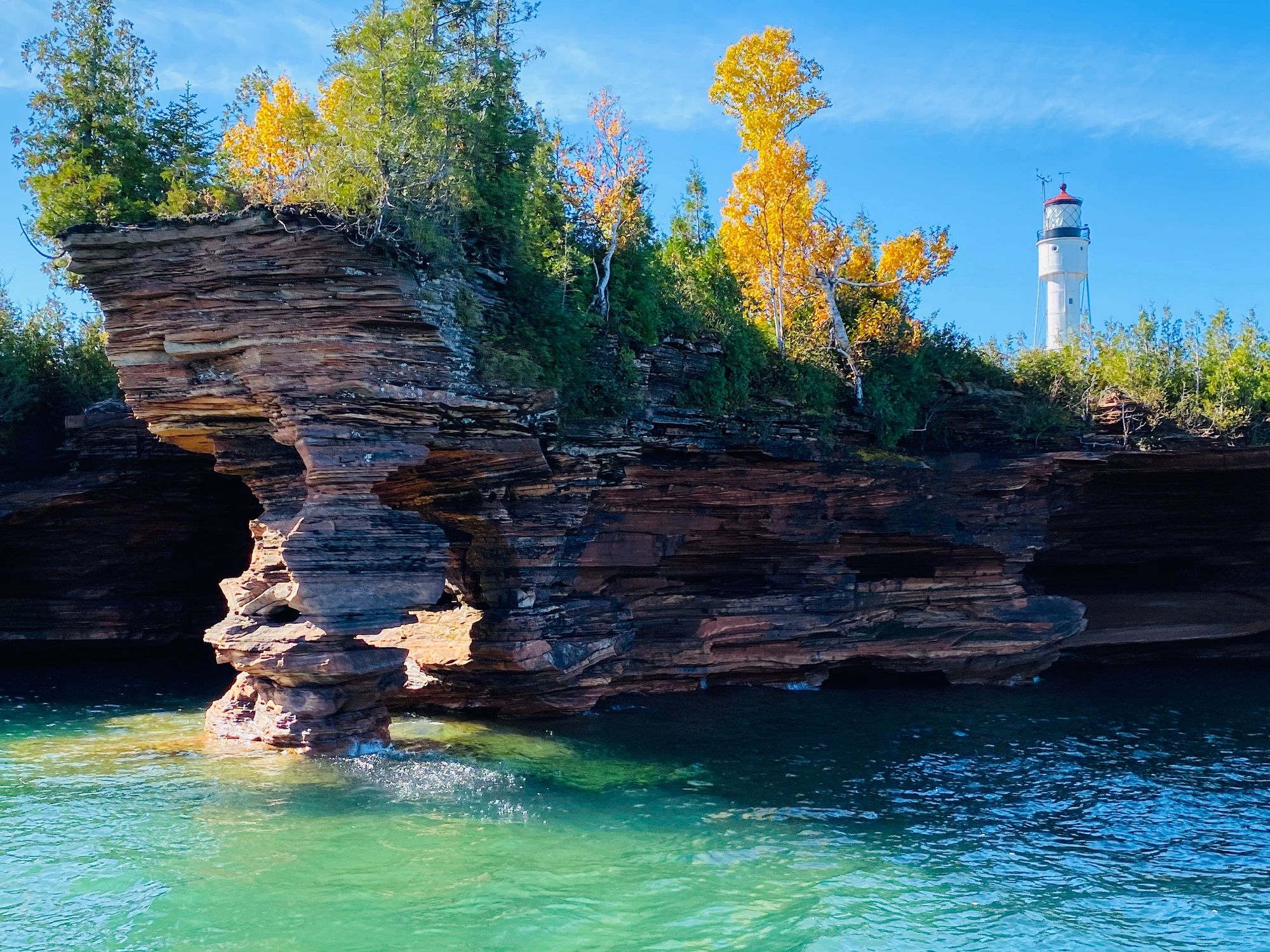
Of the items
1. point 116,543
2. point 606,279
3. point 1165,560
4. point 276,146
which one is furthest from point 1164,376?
point 116,543

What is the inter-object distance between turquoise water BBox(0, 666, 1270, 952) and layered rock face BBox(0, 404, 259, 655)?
18.9 ft

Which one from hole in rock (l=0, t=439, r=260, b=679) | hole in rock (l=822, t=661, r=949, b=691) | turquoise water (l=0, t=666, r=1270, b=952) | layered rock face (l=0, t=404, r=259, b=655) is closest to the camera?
turquoise water (l=0, t=666, r=1270, b=952)

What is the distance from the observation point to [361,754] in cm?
1786

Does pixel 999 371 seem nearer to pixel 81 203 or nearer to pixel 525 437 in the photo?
pixel 525 437

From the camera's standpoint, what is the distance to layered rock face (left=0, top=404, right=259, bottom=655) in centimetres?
2562

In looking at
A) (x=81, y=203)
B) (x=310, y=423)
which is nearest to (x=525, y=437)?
(x=310, y=423)

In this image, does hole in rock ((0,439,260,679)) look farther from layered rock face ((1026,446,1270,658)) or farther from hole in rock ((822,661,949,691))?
layered rock face ((1026,446,1270,658))

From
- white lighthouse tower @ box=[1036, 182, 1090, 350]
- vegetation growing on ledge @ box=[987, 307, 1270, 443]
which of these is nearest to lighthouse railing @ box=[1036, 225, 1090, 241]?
white lighthouse tower @ box=[1036, 182, 1090, 350]

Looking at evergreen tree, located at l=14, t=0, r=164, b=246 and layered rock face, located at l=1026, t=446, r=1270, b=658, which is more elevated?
evergreen tree, located at l=14, t=0, r=164, b=246

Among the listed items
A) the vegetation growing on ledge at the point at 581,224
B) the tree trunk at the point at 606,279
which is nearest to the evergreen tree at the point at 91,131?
the vegetation growing on ledge at the point at 581,224

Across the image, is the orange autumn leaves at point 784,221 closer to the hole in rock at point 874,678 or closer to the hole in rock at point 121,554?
the hole in rock at point 874,678

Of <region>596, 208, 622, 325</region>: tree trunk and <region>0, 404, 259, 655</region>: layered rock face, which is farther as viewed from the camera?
<region>0, 404, 259, 655</region>: layered rock face

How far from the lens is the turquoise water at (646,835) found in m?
11.6

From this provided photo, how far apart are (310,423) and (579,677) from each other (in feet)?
26.3
